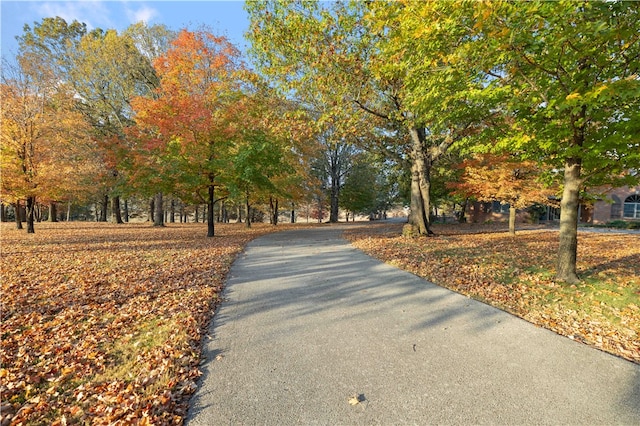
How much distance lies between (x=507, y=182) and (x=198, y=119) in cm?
1544

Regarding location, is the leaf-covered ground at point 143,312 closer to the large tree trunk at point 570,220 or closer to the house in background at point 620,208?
the large tree trunk at point 570,220

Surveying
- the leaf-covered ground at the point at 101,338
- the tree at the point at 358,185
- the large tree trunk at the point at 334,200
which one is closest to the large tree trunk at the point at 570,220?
the leaf-covered ground at the point at 101,338

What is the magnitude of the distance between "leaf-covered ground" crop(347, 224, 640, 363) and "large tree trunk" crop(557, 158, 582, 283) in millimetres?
290

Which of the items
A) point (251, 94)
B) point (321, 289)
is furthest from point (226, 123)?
point (321, 289)

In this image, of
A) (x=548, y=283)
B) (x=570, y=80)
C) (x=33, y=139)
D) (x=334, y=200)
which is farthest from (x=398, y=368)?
(x=334, y=200)

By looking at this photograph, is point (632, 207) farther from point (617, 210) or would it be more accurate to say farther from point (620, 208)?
point (617, 210)

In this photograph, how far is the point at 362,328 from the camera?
4371mm

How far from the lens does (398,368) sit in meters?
3.32

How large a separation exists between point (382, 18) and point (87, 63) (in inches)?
907

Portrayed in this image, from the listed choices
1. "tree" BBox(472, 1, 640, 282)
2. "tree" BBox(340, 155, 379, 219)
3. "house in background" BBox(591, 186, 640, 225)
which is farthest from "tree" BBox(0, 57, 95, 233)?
"house in background" BBox(591, 186, 640, 225)

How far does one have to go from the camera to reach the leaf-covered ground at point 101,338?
275cm

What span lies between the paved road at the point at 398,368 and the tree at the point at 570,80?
11.9 feet

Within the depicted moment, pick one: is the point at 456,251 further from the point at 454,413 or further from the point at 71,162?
the point at 71,162

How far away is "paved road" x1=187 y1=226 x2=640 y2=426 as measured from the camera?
265cm
